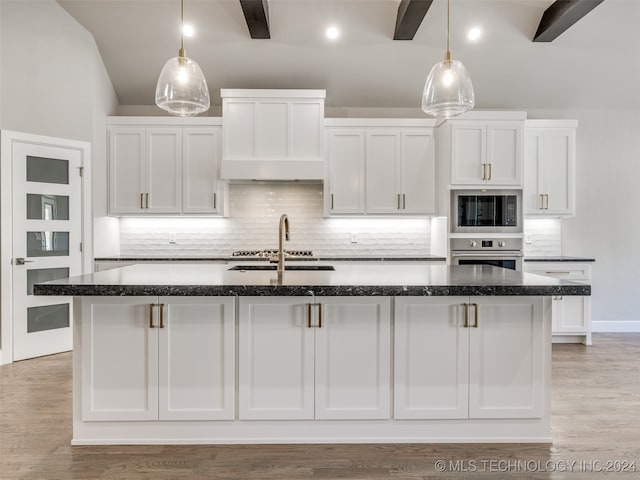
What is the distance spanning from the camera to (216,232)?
5.29 metres

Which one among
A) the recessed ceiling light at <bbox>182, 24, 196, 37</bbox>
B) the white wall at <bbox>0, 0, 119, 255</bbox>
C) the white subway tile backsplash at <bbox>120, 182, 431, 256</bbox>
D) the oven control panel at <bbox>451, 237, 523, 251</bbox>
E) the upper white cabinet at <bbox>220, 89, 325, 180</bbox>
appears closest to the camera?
the white wall at <bbox>0, 0, 119, 255</bbox>

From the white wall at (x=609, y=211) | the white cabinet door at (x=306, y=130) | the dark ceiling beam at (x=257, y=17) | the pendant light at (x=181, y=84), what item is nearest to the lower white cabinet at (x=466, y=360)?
the pendant light at (x=181, y=84)

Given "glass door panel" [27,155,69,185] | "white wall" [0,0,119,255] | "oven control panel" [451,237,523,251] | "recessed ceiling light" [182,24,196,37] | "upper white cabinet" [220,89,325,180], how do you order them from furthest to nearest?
1. "upper white cabinet" [220,89,325,180]
2. "oven control panel" [451,237,523,251]
3. "recessed ceiling light" [182,24,196,37]
4. "glass door panel" [27,155,69,185]
5. "white wall" [0,0,119,255]

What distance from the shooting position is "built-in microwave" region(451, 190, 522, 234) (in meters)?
4.63

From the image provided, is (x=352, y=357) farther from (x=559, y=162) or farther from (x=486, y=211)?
(x=559, y=162)

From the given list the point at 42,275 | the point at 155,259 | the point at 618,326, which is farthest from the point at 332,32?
the point at 618,326

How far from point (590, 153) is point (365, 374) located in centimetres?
472

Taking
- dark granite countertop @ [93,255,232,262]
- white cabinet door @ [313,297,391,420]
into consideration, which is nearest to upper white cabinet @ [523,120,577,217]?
white cabinet door @ [313,297,391,420]

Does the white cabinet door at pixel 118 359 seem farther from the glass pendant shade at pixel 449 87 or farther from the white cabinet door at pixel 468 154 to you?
the white cabinet door at pixel 468 154

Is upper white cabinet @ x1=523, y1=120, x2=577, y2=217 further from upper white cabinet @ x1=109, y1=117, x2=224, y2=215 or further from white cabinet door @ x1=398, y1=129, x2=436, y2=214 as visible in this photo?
upper white cabinet @ x1=109, y1=117, x2=224, y2=215

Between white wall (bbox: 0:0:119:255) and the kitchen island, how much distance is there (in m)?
2.79

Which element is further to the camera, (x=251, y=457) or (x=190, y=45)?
(x=190, y=45)

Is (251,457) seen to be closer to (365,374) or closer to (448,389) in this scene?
(365,374)

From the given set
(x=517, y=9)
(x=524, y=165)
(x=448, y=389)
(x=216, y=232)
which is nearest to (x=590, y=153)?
(x=524, y=165)
